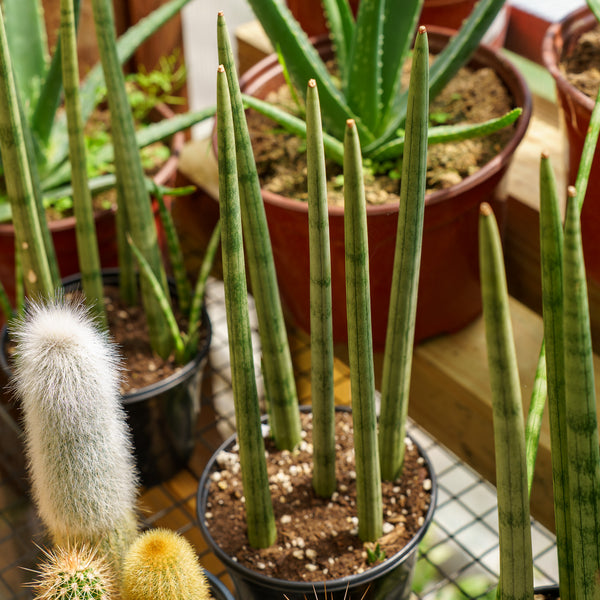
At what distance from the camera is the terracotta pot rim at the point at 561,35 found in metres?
0.66

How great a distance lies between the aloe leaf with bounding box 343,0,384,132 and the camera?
2.14 feet

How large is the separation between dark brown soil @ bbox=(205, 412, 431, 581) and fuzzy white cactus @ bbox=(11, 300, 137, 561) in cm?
14

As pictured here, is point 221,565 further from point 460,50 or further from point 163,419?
point 460,50

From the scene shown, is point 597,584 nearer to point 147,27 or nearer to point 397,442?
point 397,442

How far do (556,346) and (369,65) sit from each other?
Result: 0.35 meters

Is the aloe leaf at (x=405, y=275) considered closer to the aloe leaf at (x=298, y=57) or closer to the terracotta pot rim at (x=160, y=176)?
the aloe leaf at (x=298, y=57)

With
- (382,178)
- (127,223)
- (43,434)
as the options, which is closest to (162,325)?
(127,223)

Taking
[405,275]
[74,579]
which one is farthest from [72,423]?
[405,275]

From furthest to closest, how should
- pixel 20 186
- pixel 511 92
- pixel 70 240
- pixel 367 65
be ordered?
pixel 70 240 → pixel 511 92 → pixel 367 65 → pixel 20 186

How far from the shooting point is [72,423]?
426mm

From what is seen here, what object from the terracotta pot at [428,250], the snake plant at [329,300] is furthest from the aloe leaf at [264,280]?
the terracotta pot at [428,250]

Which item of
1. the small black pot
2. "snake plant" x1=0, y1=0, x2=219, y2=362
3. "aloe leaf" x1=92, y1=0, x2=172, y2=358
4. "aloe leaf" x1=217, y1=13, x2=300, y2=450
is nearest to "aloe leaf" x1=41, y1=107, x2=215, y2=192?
"snake plant" x1=0, y1=0, x2=219, y2=362

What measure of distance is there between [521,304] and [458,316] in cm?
7

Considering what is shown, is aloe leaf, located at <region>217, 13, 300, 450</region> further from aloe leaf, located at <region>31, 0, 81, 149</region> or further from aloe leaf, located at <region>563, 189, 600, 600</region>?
aloe leaf, located at <region>31, 0, 81, 149</region>
